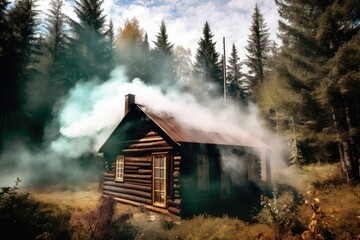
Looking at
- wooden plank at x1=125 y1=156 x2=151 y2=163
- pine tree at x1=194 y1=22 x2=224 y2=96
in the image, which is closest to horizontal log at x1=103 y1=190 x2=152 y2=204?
wooden plank at x1=125 y1=156 x2=151 y2=163

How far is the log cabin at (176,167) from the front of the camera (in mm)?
10305

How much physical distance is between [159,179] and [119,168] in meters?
4.10

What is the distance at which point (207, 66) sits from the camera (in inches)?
1448

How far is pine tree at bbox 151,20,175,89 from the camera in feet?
110

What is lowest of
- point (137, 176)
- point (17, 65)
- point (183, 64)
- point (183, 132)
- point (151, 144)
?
point (137, 176)

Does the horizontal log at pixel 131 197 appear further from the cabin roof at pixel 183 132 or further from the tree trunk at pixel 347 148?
the tree trunk at pixel 347 148

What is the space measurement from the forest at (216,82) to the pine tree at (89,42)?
0.10 m

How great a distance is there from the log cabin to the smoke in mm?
2282

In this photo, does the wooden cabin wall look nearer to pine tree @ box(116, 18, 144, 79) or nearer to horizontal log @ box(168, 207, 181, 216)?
horizontal log @ box(168, 207, 181, 216)

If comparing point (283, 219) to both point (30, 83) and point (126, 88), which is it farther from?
point (30, 83)

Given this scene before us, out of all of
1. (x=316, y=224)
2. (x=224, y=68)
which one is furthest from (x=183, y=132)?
(x=224, y=68)

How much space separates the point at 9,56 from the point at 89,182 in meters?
13.6

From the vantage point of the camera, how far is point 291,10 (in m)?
15.2

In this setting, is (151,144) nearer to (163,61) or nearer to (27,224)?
(27,224)
